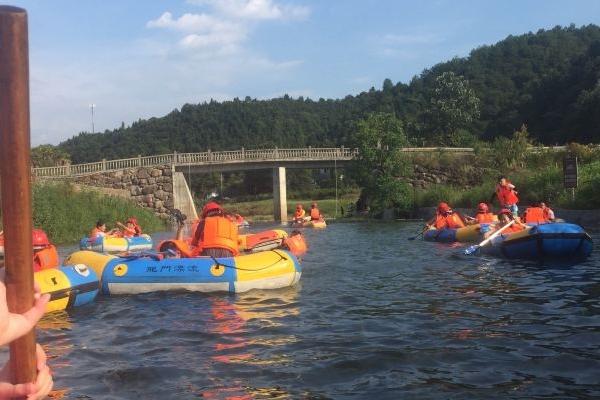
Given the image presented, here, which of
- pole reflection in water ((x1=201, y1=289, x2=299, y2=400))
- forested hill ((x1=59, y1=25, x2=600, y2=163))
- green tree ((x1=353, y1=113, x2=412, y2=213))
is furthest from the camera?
forested hill ((x1=59, y1=25, x2=600, y2=163))

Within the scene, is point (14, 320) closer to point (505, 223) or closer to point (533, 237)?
point (533, 237)

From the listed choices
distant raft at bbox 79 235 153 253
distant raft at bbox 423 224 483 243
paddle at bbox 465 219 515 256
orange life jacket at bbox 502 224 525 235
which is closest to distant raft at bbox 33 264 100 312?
paddle at bbox 465 219 515 256

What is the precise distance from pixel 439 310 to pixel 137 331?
3.89 m

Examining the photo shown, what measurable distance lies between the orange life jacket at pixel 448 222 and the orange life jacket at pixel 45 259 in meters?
12.2

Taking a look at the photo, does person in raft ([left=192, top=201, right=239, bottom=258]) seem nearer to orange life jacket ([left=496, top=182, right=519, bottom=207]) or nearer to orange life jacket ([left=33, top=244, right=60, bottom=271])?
orange life jacket ([left=33, top=244, right=60, bottom=271])

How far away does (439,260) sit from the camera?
531 inches

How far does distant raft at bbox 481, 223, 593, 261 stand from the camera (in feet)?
39.5

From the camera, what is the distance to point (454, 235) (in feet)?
58.4

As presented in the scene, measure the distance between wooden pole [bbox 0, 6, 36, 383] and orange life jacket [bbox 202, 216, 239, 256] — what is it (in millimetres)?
7833

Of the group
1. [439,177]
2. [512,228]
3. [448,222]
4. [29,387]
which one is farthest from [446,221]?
[439,177]

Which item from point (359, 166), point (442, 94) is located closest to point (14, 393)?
point (359, 166)

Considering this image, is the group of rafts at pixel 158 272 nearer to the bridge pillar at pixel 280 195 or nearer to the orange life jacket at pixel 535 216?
the orange life jacket at pixel 535 216

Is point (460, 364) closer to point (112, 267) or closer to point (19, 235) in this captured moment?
point (19, 235)

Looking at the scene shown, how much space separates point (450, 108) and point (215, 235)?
219ft
